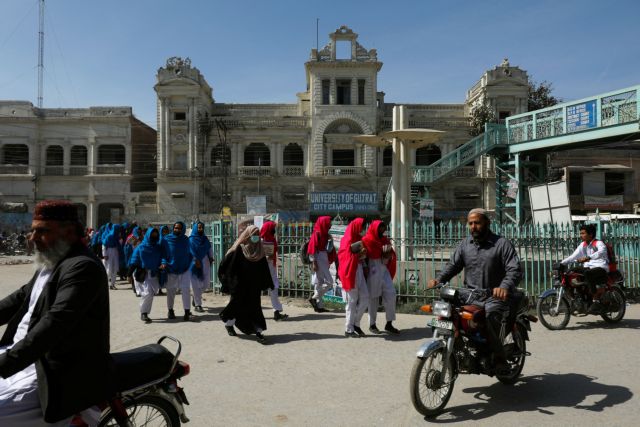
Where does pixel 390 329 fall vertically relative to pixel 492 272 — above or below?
below

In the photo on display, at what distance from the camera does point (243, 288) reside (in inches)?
274

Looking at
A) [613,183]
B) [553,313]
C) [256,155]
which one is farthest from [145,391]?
[613,183]

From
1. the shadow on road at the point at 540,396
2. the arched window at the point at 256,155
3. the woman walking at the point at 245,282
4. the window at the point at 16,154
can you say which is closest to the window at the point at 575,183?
the arched window at the point at 256,155

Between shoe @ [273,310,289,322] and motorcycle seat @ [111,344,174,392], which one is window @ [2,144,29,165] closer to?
shoe @ [273,310,289,322]

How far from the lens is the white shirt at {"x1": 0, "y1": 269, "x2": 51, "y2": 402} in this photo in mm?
2438

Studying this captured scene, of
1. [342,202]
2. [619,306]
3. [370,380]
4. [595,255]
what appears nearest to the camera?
[370,380]

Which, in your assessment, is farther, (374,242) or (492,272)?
(374,242)

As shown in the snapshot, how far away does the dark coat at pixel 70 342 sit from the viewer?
232cm

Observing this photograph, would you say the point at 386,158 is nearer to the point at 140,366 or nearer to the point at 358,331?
the point at 358,331

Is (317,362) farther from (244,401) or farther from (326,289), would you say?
(326,289)

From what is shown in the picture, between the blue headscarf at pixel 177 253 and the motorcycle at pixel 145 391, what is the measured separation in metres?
5.36

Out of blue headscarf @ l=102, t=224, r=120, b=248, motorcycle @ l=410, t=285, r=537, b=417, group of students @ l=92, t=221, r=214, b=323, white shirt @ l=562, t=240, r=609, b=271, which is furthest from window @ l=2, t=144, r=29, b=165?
motorcycle @ l=410, t=285, r=537, b=417

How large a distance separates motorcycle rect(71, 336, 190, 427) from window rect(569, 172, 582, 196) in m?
34.8

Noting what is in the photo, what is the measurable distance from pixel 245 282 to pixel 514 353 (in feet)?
12.2
